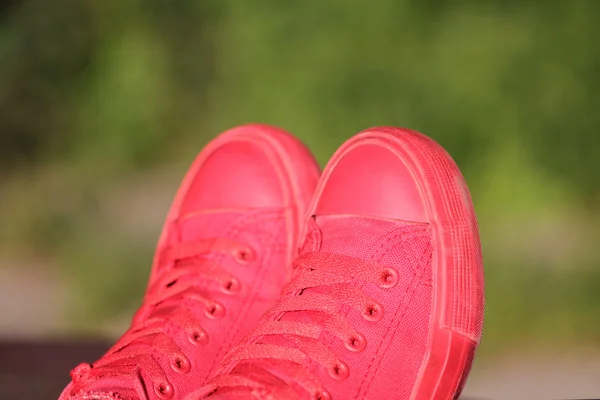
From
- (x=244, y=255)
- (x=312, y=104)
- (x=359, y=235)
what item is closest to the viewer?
(x=359, y=235)

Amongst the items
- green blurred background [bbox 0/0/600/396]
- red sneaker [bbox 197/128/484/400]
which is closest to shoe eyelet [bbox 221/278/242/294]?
red sneaker [bbox 197/128/484/400]

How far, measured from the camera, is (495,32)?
4.66ft

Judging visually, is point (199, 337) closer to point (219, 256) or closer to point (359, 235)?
point (219, 256)

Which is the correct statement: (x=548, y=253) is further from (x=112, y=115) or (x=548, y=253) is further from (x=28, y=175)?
(x=28, y=175)

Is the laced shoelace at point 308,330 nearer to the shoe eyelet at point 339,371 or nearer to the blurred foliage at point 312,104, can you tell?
the shoe eyelet at point 339,371

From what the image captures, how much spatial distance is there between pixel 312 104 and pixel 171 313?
76 cm

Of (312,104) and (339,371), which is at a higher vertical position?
(312,104)

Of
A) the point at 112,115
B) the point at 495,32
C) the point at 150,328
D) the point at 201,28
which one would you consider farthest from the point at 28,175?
the point at 495,32

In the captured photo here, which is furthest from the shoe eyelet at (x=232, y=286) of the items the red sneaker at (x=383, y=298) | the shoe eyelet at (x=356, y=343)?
the shoe eyelet at (x=356, y=343)

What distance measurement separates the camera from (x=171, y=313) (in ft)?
2.90

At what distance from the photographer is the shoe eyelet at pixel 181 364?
0.82 meters

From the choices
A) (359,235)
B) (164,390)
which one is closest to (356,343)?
(359,235)

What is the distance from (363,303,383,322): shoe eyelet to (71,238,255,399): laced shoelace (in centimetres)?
23

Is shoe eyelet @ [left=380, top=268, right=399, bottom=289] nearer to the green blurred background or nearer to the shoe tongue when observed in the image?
the shoe tongue
